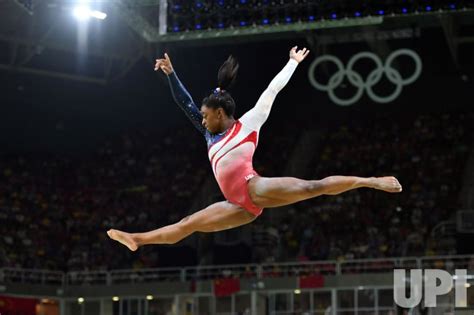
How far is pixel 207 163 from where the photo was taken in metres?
27.3

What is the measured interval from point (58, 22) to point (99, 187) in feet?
19.5

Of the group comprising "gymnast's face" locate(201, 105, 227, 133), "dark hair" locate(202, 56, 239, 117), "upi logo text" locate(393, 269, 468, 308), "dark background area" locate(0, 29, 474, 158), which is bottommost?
"upi logo text" locate(393, 269, 468, 308)

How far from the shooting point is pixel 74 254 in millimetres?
24656

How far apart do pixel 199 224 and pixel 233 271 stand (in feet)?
50.6

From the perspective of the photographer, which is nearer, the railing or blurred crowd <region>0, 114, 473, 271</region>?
the railing

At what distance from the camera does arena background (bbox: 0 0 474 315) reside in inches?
Answer: 842

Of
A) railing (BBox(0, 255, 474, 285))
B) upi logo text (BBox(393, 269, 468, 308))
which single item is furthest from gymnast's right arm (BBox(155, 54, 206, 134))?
railing (BBox(0, 255, 474, 285))

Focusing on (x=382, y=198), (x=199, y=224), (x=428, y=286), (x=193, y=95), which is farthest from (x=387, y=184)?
(x=193, y=95)

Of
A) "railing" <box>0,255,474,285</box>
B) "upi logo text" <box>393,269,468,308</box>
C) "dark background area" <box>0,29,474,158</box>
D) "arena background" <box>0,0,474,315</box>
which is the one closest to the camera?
"upi logo text" <box>393,269,468,308</box>

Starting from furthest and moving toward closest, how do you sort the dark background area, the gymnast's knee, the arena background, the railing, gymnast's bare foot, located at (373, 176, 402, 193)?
the dark background area, the arena background, the railing, the gymnast's knee, gymnast's bare foot, located at (373, 176, 402, 193)

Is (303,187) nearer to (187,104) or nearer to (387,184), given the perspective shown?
(387,184)

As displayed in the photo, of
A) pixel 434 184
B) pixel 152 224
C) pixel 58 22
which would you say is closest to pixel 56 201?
pixel 152 224

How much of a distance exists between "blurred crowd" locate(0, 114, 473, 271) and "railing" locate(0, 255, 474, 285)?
31cm

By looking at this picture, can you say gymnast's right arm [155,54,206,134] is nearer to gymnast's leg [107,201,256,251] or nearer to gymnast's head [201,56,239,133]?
gymnast's head [201,56,239,133]
